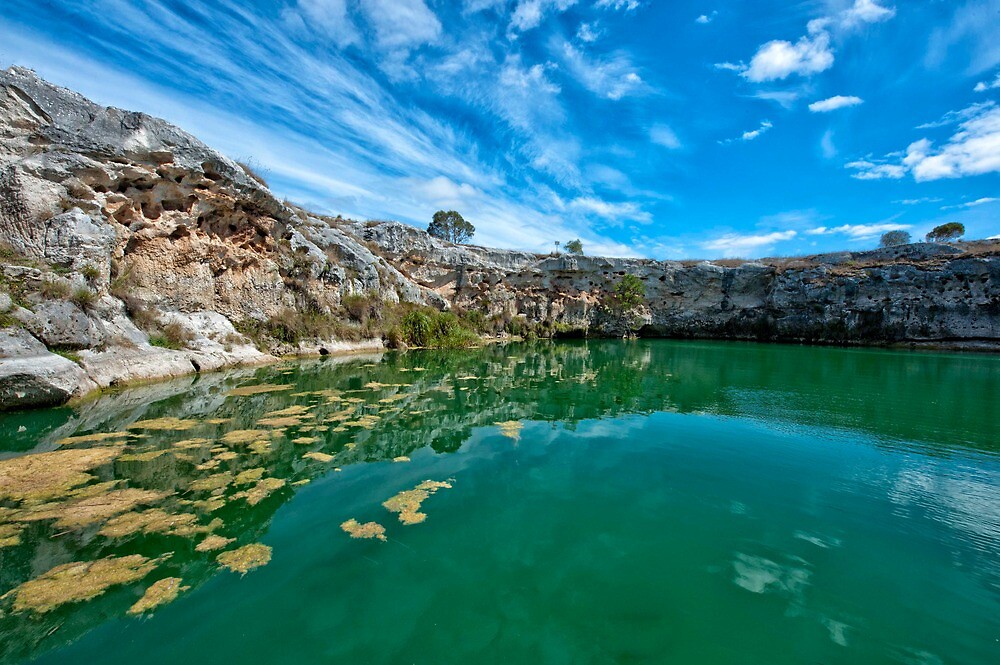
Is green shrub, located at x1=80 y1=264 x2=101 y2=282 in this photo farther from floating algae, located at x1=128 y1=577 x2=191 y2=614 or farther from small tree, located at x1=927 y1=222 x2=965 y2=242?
small tree, located at x1=927 y1=222 x2=965 y2=242

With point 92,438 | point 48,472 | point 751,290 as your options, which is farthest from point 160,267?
point 751,290

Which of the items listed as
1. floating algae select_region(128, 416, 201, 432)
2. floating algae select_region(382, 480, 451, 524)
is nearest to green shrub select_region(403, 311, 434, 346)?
floating algae select_region(128, 416, 201, 432)

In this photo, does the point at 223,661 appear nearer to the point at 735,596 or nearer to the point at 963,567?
the point at 735,596

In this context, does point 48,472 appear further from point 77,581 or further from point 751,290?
point 751,290

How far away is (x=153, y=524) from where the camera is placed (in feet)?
15.9

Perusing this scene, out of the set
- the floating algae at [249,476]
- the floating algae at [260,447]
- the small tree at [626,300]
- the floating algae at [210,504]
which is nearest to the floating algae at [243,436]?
the floating algae at [260,447]

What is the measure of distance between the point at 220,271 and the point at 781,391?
23.7 meters

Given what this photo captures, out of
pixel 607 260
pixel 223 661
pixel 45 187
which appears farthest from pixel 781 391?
pixel 607 260

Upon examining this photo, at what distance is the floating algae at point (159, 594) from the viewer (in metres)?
3.61

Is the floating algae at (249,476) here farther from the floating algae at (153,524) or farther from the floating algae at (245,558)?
the floating algae at (245,558)

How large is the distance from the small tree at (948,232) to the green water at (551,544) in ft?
194

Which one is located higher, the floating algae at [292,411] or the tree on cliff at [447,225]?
the tree on cliff at [447,225]

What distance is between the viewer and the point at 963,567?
445 cm

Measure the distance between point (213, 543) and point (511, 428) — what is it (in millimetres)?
6045
